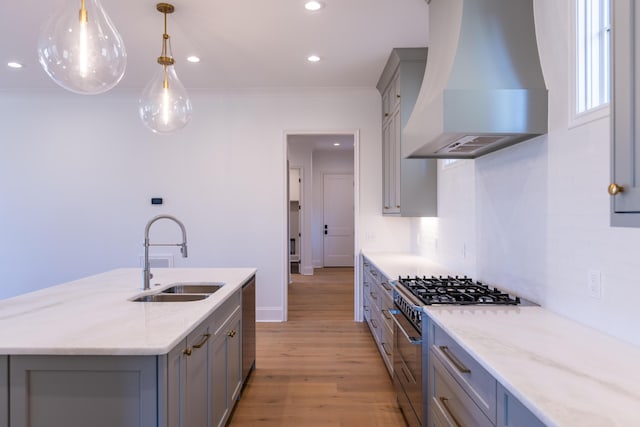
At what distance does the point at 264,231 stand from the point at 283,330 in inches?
46.5

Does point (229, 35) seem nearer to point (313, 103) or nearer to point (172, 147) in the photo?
point (313, 103)

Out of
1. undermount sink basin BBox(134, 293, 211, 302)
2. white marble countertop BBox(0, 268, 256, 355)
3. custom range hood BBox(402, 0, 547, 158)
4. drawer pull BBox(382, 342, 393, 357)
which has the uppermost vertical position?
custom range hood BBox(402, 0, 547, 158)

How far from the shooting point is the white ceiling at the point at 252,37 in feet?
9.41

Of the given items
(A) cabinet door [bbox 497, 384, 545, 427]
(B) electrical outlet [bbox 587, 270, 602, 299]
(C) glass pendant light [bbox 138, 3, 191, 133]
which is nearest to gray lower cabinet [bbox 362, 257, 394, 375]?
(B) electrical outlet [bbox 587, 270, 602, 299]

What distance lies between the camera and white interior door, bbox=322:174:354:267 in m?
9.52

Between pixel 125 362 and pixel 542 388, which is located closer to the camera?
pixel 542 388

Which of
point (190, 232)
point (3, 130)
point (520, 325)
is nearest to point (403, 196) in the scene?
point (520, 325)

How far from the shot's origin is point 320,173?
9.45 meters

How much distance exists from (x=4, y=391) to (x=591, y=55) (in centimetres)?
262

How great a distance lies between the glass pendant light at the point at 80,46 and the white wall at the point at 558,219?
211 cm

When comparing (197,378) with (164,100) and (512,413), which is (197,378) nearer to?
(512,413)

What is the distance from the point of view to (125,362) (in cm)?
143

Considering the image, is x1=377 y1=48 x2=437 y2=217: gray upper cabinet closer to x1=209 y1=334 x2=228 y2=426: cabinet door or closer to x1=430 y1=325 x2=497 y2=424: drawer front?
x1=430 y1=325 x2=497 y2=424: drawer front

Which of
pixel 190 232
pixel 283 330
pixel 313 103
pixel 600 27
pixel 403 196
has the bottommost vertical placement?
pixel 283 330
